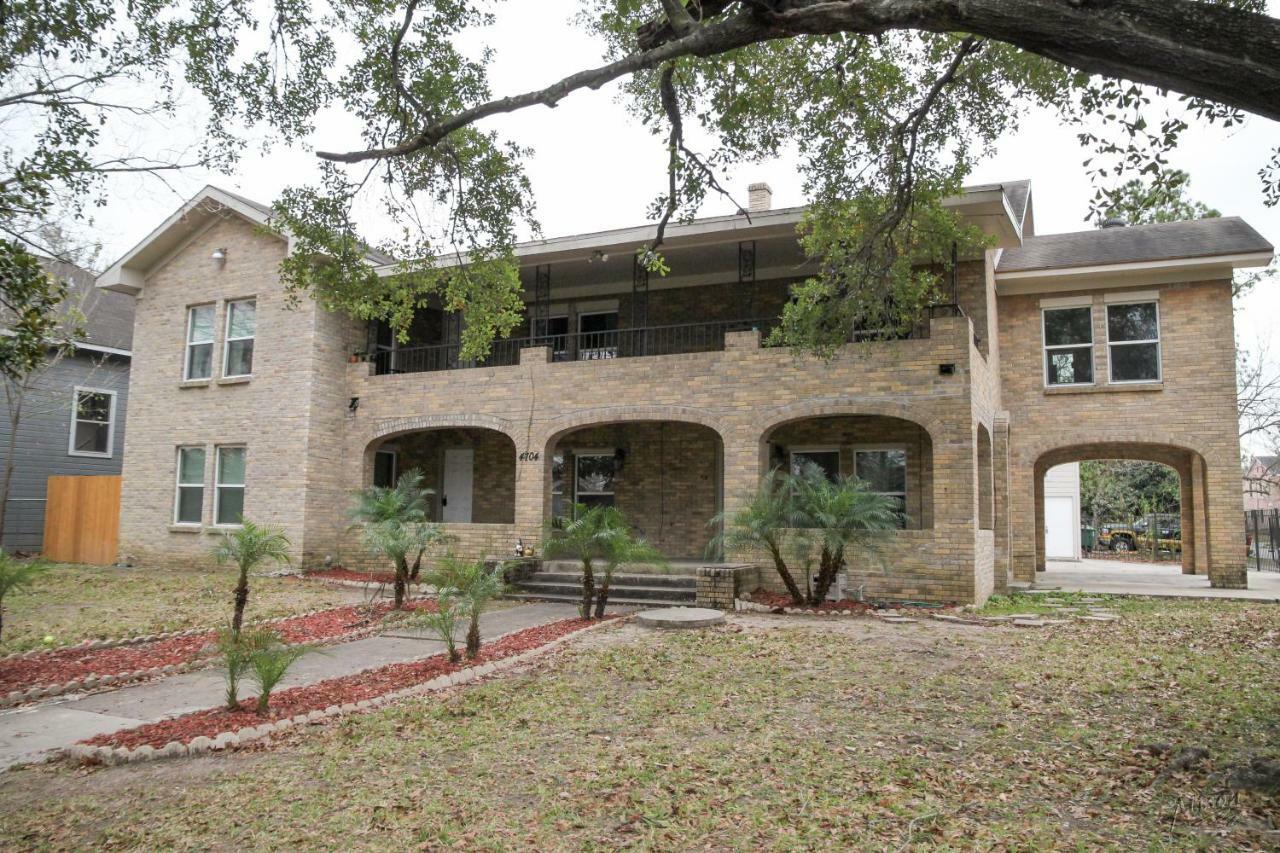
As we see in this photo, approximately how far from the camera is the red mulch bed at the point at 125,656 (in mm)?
8133

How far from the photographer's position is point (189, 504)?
18375 millimetres

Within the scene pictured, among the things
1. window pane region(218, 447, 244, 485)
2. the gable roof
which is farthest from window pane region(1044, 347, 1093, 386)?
window pane region(218, 447, 244, 485)

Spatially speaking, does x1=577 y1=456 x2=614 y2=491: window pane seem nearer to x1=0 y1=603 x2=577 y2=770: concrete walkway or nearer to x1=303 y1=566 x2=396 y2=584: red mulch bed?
x1=303 y1=566 x2=396 y2=584: red mulch bed

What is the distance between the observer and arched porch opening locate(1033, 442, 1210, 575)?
17.7m

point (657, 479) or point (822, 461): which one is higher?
point (822, 461)

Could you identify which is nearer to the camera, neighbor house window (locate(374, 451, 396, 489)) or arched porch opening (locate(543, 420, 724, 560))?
arched porch opening (locate(543, 420, 724, 560))

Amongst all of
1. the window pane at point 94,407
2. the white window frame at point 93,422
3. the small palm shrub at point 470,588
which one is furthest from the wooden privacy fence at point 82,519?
the small palm shrub at point 470,588

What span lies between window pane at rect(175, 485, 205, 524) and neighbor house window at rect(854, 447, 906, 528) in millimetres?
14011

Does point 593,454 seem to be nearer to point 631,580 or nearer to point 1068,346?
point 631,580

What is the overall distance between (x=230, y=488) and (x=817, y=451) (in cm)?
1236

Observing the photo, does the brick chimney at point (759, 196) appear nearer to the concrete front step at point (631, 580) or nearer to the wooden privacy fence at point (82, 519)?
the concrete front step at point (631, 580)

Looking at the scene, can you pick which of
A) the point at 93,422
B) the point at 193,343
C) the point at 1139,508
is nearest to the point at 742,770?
the point at 193,343

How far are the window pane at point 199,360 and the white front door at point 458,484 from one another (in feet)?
18.4

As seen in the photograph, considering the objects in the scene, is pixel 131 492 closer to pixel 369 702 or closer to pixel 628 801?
pixel 369 702
